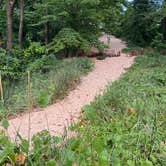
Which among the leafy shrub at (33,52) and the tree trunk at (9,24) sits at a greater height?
the tree trunk at (9,24)

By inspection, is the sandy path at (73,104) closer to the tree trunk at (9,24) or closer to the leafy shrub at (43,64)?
the leafy shrub at (43,64)

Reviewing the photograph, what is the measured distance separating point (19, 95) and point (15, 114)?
36.3 inches

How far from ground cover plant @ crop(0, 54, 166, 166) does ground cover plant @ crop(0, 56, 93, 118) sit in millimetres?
1442

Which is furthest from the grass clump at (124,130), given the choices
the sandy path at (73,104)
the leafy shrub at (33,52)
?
the leafy shrub at (33,52)

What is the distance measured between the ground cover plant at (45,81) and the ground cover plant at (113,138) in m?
1.44

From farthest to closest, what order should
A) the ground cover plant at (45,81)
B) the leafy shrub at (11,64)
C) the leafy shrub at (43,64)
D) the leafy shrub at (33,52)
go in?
the leafy shrub at (33,52) → the leafy shrub at (43,64) → the leafy shrub at (11,64) → the ground cover plant at (45,81)

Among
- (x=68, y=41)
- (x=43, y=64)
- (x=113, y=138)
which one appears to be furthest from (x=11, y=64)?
(x=113, y=138)

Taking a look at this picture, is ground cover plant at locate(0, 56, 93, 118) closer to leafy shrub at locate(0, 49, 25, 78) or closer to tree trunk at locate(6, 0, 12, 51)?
leafy shrub at locate(0, 49, 25, 78)

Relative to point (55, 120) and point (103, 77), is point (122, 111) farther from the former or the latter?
point (103, 77)

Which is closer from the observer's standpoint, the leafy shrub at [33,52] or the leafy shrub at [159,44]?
the leafy shrub at [33,52]

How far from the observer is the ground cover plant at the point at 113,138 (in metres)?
2.25

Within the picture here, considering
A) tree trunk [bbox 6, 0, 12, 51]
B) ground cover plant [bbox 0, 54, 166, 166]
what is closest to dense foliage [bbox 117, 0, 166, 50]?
tree trunk [bbox 6, 0, 12, 51]

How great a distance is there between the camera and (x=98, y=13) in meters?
11.3

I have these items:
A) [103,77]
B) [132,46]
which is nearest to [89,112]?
[103,77]
